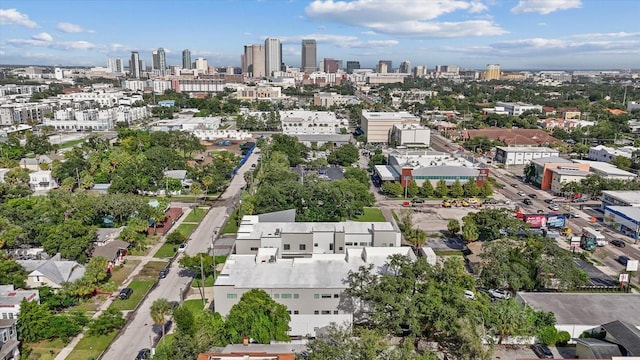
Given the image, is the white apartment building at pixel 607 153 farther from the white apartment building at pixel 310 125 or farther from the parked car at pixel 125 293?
the parked car at pixel 125 293

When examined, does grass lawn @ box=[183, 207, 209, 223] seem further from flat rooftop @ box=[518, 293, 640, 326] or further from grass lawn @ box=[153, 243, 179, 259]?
flat rooftop @ box=[518, 293, 640, 326]

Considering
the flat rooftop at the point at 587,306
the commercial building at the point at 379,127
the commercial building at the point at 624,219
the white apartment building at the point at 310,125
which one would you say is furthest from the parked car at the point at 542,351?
the commercial building at the point at 379,127

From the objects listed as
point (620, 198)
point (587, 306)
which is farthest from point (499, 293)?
point (620, 198)

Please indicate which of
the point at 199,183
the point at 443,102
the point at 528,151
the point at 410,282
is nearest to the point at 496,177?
the point at 528,151

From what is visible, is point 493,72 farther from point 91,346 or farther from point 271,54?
point 91,346

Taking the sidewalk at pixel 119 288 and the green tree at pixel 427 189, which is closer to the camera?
the sidewalk at pixel 119 288

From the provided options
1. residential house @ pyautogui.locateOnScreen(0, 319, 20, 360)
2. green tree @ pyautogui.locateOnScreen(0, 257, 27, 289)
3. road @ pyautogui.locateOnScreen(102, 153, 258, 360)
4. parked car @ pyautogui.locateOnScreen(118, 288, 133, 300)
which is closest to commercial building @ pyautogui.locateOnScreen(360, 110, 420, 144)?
road @ pyautogui.locateOnScreen(102, 153, 258, 360)
